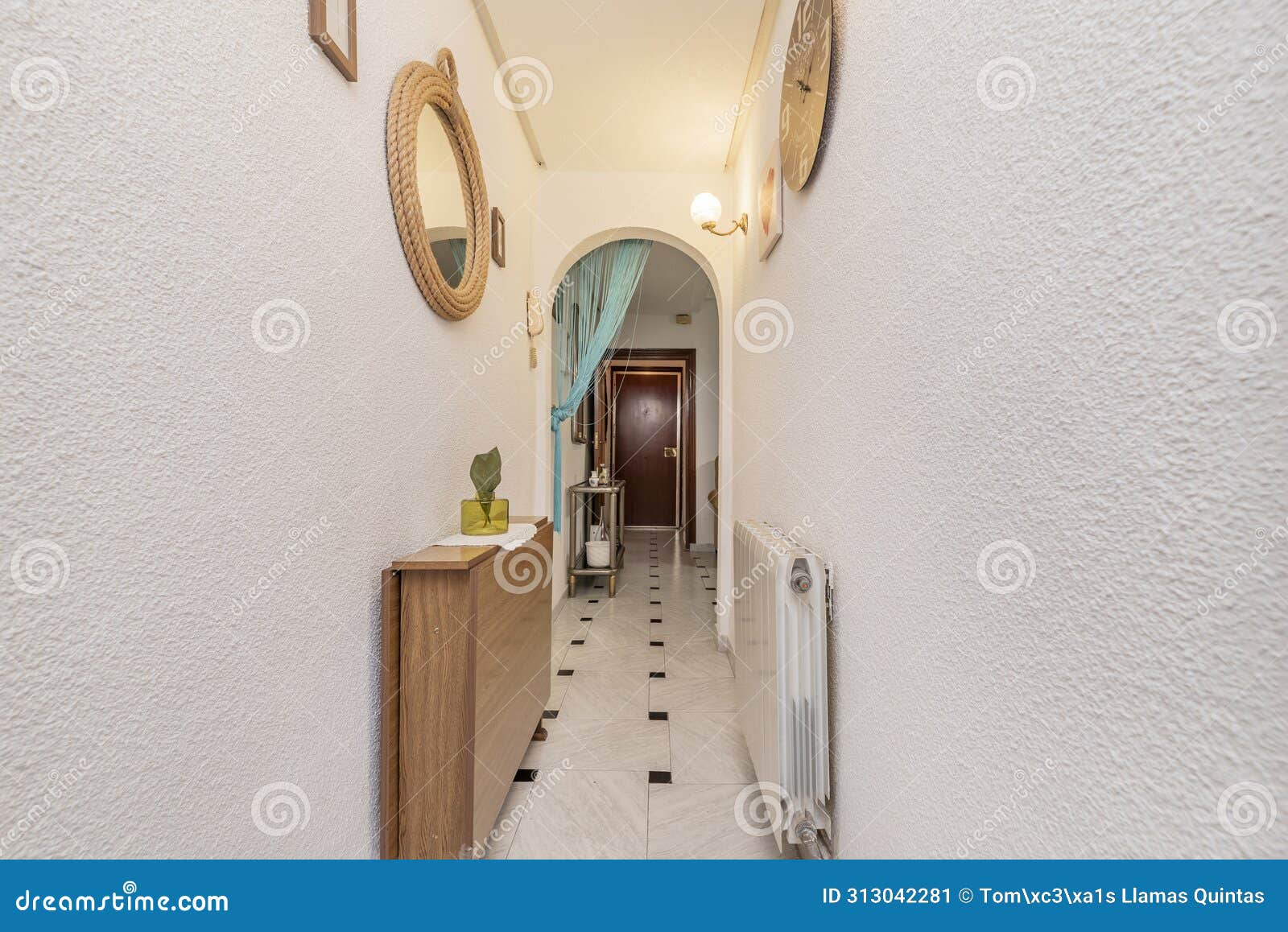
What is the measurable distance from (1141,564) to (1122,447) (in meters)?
0.11

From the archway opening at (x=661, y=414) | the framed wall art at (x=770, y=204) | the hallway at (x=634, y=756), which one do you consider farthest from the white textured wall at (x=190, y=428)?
the archway opening at (x=661, y=414)

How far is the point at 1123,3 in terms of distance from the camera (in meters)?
Answer: 0.55

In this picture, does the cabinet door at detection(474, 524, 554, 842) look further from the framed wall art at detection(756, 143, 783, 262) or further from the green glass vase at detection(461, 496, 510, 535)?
the framed wall art at detection(756, 143, 783, 262)

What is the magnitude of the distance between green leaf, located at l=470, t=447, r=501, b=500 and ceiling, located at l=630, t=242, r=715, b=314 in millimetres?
3793

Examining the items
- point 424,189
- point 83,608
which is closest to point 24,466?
point 83,608

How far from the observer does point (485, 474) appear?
1955 mm

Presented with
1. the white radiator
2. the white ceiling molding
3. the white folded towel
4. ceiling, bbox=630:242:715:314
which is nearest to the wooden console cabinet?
the white folded towel

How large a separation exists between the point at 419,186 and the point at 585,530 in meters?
4.08

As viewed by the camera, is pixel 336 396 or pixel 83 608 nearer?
pixel 83 608

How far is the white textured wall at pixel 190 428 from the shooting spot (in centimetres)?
64

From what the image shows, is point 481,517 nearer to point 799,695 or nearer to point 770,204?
point 799,695

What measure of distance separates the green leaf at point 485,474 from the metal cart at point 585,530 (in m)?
2.95
